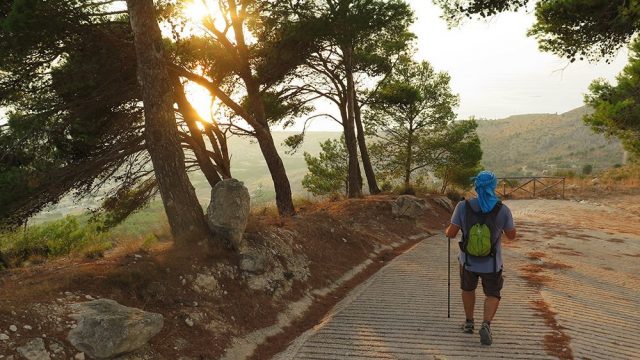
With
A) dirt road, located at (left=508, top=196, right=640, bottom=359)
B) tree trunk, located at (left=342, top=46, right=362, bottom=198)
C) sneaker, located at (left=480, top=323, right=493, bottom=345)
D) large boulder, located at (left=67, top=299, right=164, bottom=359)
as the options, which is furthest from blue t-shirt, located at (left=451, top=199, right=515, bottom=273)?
tree trunk, located at (left=342, top=46, right=362, bottom=198)

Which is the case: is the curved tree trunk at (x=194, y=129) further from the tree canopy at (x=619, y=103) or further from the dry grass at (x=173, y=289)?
the tree canopy at (x=619, y=103)

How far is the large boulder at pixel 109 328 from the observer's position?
5137 mm

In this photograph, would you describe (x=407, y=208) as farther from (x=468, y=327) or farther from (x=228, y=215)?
Answer: (x=468, y=327)

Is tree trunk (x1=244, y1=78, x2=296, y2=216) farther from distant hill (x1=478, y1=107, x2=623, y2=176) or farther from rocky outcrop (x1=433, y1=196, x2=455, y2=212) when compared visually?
distant hill (x1=478, y1=107, x2=623, y2=176)

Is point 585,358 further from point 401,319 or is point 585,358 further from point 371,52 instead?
point 371,52

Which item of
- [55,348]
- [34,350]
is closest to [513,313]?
[55,348]

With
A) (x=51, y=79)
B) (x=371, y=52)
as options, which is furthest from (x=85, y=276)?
(x=371, y=52)

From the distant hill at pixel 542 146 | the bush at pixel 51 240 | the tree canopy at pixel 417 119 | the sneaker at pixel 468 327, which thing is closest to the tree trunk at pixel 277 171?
the bush at pixel 51 240

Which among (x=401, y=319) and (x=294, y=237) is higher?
(x=294, y=237)

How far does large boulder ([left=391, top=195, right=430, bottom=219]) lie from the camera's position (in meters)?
18.7

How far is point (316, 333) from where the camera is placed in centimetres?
709

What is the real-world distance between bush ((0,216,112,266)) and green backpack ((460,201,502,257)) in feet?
34.2

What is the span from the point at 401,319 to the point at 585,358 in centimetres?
281

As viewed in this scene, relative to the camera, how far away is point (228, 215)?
8.61 m
